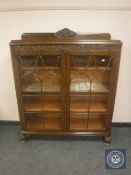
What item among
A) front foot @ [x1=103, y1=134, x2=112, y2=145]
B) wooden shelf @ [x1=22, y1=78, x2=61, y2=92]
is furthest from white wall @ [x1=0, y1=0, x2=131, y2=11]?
front foot @ [x1=103, y1=134, x2=112, y2=145]

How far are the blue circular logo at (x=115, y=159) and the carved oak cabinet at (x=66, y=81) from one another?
321 millimetres

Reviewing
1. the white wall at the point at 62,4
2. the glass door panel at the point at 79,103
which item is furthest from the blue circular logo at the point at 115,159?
the white wall at the point at 62,4

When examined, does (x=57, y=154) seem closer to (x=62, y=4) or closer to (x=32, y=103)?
(x=32, y=103)

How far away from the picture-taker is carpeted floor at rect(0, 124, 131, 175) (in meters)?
1.76

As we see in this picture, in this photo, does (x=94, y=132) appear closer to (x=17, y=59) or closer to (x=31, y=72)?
(x=31, y=72)

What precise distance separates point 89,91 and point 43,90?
389 millimetres

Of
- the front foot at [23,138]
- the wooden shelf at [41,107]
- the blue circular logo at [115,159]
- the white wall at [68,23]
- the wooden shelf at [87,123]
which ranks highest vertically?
the white wall at [68,23]

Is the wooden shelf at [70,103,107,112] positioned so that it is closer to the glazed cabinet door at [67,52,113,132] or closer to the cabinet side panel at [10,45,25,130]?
the glazed cabinet door at [67,52,113,132]

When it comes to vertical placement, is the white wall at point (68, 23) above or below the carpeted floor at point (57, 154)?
above

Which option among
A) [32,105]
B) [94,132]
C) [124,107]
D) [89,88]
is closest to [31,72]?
[32,105]

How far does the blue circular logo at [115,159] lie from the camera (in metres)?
1.65

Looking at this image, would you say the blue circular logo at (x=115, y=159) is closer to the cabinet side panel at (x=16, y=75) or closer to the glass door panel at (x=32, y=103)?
the glass door panel at (x=32, y=103)

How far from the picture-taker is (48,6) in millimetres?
1734

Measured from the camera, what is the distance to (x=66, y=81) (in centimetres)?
173
